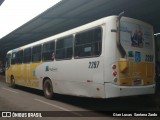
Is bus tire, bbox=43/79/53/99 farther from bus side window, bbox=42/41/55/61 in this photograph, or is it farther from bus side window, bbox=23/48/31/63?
bus side window, bbox=23/48/31/63

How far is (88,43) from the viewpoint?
987cm

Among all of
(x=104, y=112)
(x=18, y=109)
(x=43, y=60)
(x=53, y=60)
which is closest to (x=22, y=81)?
(x=43, y=60)

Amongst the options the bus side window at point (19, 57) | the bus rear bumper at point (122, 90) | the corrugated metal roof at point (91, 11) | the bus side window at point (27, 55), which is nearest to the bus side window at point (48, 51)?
the bus side window at point (27, 55)

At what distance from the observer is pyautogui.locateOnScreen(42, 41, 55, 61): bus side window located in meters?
13.1

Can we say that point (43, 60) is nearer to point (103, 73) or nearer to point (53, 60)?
point (53, 60)

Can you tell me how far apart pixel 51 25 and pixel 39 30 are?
2929 millimetres

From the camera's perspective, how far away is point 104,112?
32.4 feet

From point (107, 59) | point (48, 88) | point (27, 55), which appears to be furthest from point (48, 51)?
Answer: point (107, 59)

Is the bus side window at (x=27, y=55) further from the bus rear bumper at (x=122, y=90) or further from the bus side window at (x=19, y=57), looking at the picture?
the bus rear bumper at (x=122, y=90)

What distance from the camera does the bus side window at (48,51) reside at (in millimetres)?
13113

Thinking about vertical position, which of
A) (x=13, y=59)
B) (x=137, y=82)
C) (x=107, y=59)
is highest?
(x=13, y=59)

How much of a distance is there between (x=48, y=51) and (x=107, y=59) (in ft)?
17.6

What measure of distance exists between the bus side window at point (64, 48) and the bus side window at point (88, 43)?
0.54 m

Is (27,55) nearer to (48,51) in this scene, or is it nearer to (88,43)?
(48,51)
